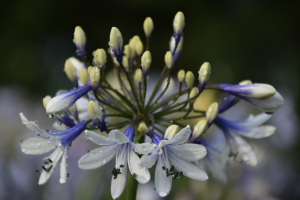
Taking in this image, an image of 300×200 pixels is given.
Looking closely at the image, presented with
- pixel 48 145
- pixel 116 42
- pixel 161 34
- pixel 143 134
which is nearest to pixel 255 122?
pixel 143 134

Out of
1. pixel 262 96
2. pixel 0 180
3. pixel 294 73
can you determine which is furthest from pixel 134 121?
pixel 294 73

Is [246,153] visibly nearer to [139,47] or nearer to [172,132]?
[172,132]

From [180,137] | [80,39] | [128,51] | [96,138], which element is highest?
[80,39]

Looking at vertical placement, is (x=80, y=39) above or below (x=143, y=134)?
above

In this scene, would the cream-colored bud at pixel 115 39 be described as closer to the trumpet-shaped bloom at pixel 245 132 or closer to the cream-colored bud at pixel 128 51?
the cream-colored bud at pixel 128 51

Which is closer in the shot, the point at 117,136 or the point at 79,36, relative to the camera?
the point at 117,136

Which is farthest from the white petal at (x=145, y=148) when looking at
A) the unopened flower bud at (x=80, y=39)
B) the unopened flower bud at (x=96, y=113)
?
the unopened flower bud at (x=80, y=39)

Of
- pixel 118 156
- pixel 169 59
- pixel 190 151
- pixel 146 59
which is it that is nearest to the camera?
pixel 190 151
